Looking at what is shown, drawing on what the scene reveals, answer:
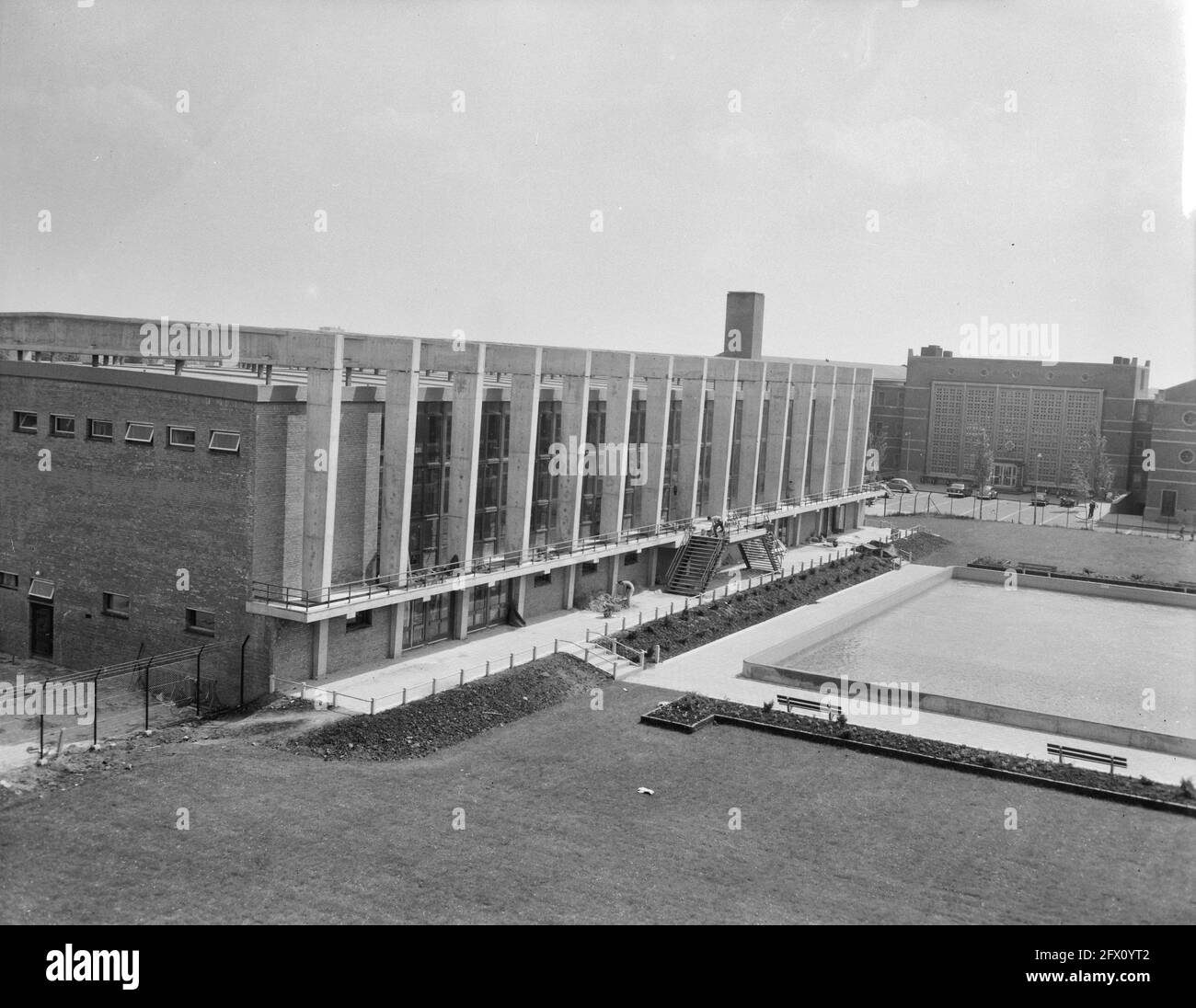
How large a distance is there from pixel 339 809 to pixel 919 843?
10.0m

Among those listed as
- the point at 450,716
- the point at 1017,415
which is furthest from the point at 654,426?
the point at 1017,415

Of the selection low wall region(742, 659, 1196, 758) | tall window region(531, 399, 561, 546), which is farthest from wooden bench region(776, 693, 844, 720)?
tall window region(531, 399, 561, 546)

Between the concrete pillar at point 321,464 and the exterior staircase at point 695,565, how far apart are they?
17.3m

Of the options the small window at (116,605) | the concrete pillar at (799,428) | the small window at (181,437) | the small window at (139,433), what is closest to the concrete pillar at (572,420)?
the small window at (181,437)

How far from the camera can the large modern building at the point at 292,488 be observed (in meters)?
27.7

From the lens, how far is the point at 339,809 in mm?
19781

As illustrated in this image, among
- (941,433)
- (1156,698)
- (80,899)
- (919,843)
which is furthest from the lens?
(941,433)

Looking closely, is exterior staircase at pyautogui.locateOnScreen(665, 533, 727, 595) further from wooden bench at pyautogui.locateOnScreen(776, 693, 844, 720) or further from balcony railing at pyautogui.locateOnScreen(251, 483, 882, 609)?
wooden bench at pyautogui.locateOnScreen(776, 693, 844, 720)

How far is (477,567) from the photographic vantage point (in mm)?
33562

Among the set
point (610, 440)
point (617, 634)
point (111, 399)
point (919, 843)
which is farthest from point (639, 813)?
point (610, 440)

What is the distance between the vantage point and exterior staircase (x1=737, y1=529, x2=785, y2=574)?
47.6 m
